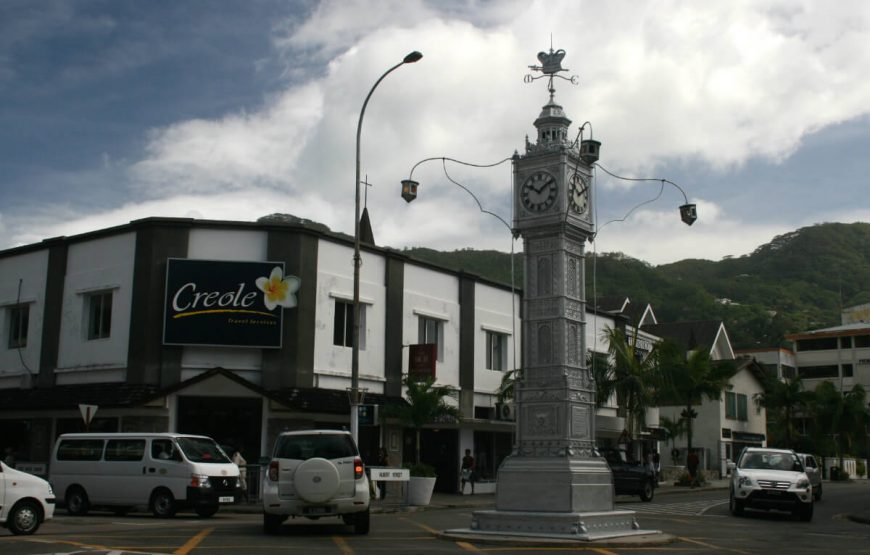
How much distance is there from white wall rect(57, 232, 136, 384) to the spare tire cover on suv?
15.7 metres

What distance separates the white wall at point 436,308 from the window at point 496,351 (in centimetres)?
252

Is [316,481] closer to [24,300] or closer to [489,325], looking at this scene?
[24,300]

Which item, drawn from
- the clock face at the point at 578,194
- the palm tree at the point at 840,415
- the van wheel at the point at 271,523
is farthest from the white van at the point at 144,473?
the palm tree at the point at 840,415

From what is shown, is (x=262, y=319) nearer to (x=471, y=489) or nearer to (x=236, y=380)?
(x=236, y=380)

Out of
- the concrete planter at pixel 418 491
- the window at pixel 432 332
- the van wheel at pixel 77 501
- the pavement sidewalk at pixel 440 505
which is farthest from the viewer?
the window at pixel 432 332

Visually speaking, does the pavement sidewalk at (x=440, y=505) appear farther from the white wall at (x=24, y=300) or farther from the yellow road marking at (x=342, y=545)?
the white wall at (x=24, y=300)

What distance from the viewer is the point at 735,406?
67.1 meters

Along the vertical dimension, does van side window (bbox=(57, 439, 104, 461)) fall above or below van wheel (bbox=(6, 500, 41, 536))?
above

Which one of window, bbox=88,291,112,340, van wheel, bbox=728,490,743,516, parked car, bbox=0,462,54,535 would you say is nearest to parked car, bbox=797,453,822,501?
van wheel, bbox=728,490,743,516

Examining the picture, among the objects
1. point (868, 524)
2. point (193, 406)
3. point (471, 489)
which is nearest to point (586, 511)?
point (868, 524)

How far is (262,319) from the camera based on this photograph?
30516 mm

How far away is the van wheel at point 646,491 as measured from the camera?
3338cm

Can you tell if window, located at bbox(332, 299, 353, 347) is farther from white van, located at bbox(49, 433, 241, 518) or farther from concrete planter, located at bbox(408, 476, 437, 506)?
white van, located at bbox(49, 433, 241, 518)

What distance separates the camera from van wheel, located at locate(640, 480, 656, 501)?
109 ft
